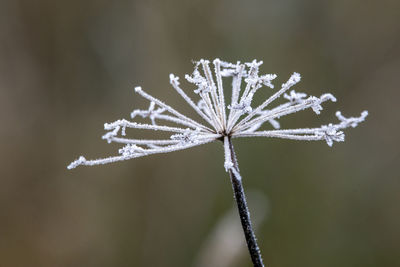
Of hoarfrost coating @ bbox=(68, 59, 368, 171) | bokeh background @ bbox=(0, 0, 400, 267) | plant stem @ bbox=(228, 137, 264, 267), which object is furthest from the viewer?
bokeh background @ bbox=(0, 0, 400, 267)

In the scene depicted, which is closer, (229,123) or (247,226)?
(247,226)

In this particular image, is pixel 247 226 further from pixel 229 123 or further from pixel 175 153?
pixel 175 153

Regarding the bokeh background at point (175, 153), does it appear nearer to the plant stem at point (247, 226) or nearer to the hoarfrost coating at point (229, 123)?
the hoarfrost coating at point (229, 123)

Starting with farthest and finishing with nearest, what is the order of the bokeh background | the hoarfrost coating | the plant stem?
1. the bokeh background
2. the hoarfrost coating
3. the plant stem

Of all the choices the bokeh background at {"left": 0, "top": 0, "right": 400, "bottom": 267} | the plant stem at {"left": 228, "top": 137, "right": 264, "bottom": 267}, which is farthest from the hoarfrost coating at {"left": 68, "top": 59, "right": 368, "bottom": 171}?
the bokeh background at {"left": 0, "top": 0, "right": 400, "bottom": 267}

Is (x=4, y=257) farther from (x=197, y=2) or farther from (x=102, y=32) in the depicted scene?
(x=197, y=2)

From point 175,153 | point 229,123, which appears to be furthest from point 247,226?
point 175,153

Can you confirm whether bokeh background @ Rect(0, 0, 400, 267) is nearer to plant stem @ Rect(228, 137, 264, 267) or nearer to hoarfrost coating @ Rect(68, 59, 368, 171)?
hoarfrost coating @ Rect(68, 59, 368, 171)

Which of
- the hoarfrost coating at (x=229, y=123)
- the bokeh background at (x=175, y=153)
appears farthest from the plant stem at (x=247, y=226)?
the bokeh background at (x=175, y=153)
